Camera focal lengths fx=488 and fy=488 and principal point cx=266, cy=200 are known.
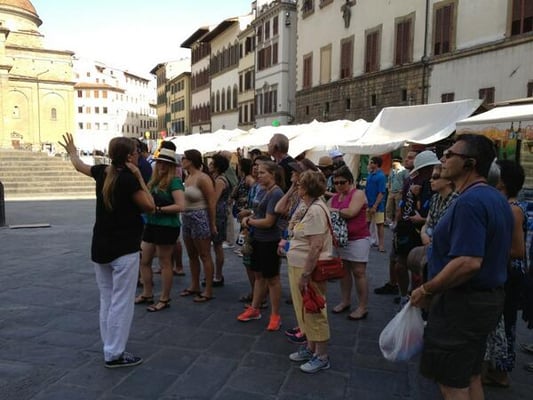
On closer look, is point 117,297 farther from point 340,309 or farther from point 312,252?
point 340,309

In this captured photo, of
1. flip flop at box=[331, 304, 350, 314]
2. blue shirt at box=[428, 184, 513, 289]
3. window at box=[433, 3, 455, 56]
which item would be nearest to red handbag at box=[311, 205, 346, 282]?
blue shirt at box=[428, 184, 513, 289]

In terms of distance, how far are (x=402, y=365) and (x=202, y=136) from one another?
62.6 feet

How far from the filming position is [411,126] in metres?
11.9

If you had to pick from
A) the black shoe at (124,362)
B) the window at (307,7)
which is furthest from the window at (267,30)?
the black shoe at (124,362)

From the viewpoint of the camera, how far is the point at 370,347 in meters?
4.10

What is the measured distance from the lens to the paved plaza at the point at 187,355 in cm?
333

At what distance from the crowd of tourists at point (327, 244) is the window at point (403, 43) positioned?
52.9ft

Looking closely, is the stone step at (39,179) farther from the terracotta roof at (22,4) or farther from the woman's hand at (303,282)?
the terracotta roof at (22,4)

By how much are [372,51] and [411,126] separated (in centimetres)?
1256

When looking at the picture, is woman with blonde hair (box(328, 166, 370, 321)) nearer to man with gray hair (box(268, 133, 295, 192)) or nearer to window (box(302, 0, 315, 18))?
man with gray hair (box(268, 133, 295, 192))

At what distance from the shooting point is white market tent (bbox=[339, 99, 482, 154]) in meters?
11.0

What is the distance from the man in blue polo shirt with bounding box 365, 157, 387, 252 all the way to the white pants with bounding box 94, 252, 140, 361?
5212 millimetres

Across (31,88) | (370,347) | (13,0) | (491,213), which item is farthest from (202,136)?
(13,0)

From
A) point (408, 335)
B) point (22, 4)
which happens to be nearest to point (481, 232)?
point (408, 335)
